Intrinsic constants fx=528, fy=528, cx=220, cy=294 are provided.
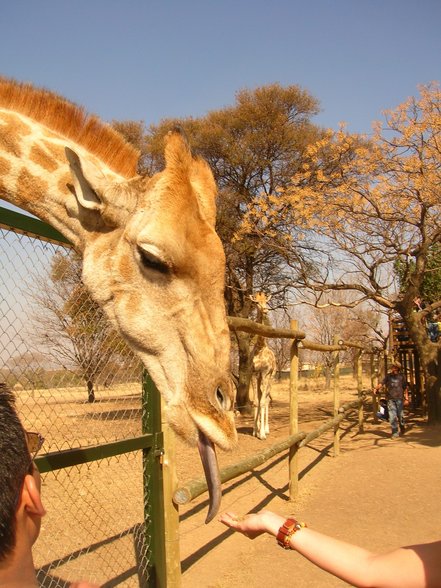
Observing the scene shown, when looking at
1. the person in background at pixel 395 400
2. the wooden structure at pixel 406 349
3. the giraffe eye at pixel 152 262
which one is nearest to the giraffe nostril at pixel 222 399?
the giraffe eye at pixel 152 262

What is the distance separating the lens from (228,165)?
57.9 ft

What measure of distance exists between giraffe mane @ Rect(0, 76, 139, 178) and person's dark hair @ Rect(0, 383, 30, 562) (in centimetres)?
180

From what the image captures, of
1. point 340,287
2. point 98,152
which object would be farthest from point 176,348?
point 340,287

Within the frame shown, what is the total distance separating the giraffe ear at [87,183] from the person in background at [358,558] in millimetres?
1433

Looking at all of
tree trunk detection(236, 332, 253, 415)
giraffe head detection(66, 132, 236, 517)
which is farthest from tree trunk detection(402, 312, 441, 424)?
giraffe head detection(66, 132, 236, 517)

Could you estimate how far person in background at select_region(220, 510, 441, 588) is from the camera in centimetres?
176

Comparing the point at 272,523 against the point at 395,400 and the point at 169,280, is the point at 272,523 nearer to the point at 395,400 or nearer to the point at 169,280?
the point at 169,280

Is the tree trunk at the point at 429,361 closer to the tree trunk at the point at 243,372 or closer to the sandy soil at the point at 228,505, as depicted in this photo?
the sandy soil at the point at 228,505

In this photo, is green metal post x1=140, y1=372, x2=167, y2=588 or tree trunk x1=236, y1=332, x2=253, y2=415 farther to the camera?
tree trunk x1=236, y1=332, x2=253, y2=415

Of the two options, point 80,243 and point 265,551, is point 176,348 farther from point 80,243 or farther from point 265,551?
point 265,551

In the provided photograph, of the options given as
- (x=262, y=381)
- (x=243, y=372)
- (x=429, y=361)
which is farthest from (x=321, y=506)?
(x=243, y=372)

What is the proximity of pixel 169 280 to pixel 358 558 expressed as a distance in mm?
1251

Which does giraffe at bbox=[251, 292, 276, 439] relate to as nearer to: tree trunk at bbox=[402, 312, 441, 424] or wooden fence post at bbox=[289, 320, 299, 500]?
tree trunk at bbox=[402, 312, 441, 424]

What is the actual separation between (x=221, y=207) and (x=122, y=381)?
45.0 ft
